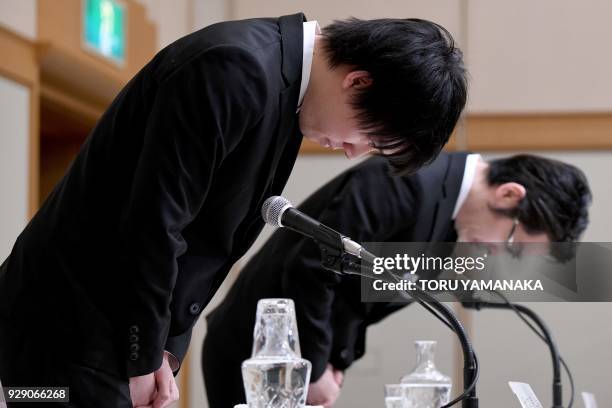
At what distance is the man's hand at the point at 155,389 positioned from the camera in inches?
54.2

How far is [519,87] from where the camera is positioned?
4457mm

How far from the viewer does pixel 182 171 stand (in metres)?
1.33

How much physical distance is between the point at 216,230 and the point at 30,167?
8.03 ft

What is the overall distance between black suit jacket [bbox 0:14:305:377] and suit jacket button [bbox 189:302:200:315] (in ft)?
0.09

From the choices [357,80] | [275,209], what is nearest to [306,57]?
[357,80]

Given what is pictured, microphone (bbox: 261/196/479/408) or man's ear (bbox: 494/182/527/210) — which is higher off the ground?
man's ear (bbox: 494/182/527/210)

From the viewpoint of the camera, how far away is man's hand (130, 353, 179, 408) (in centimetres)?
138

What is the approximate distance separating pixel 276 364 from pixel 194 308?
151 mm

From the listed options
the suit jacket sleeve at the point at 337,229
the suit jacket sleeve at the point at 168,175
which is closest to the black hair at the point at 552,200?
the suit jacket sleeve at the point at 337,229

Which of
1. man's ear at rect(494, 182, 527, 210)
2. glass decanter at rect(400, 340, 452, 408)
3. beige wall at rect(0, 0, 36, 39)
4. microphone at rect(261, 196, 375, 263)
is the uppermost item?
beige wall at rect(0, 0, 36, 39)

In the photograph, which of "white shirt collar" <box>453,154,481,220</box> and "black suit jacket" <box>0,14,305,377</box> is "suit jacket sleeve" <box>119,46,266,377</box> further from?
"white shirt collar" <box>453,154,481,220</box>

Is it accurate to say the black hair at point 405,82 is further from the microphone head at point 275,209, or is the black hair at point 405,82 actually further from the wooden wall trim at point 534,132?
the wooden wall trim at point 534,132

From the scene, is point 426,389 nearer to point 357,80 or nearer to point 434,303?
point 434,303

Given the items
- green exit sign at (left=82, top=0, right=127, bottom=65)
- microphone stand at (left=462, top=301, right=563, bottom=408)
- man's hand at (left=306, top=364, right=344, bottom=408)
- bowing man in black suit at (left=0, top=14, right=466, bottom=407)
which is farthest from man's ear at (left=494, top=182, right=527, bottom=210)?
green exit sign at (left=82, top=0, right=127, bottom=65)
